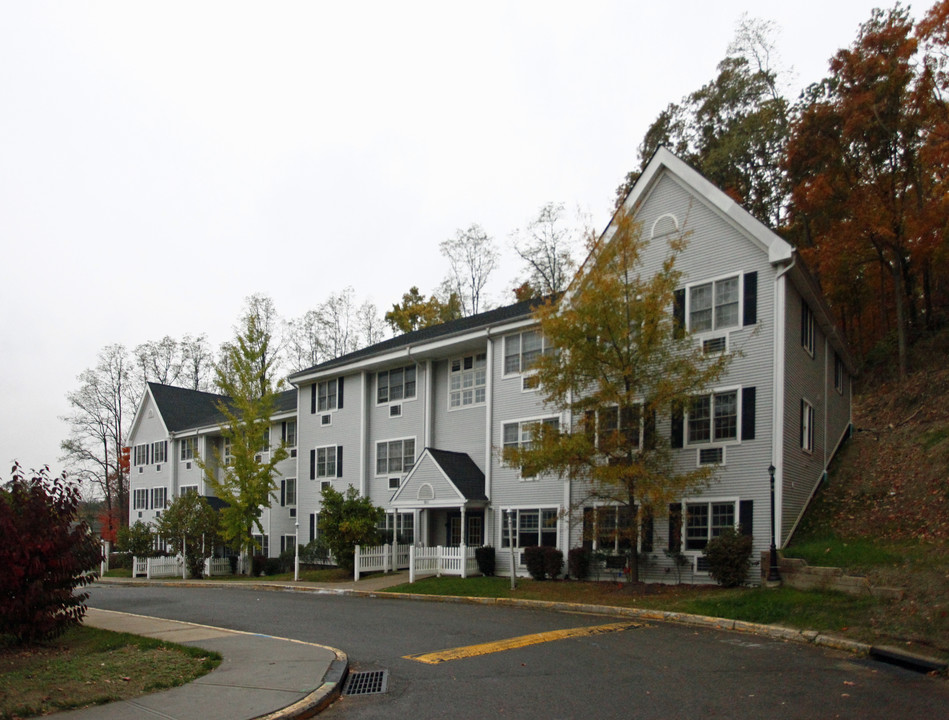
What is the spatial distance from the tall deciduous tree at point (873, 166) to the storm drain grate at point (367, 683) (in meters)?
27.6

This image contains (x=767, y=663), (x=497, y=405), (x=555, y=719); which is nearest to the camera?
(x=555, y=719)

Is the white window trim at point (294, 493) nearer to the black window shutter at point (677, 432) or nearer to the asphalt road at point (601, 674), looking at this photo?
the asphalt road at point (601, 674)

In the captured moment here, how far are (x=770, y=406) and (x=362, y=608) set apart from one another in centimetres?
1139

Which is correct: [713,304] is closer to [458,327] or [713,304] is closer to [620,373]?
[620,373]

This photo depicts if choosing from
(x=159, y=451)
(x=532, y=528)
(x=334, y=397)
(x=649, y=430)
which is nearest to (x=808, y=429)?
(x=649, y=430)

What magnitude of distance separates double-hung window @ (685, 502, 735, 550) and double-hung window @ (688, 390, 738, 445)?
1705 millimetres

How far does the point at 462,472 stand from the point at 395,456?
537 centimetres

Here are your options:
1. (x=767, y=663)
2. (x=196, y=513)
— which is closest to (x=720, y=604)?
(x=767, y=663)

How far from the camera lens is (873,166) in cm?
3397

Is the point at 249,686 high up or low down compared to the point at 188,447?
up

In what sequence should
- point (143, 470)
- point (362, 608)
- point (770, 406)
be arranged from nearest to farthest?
1. point (362, 608)
2. point (770, 406)
3. point (143, 470)

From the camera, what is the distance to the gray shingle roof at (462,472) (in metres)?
26.0

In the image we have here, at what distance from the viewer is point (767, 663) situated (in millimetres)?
10883

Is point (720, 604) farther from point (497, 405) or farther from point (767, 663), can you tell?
point (497, 405)
